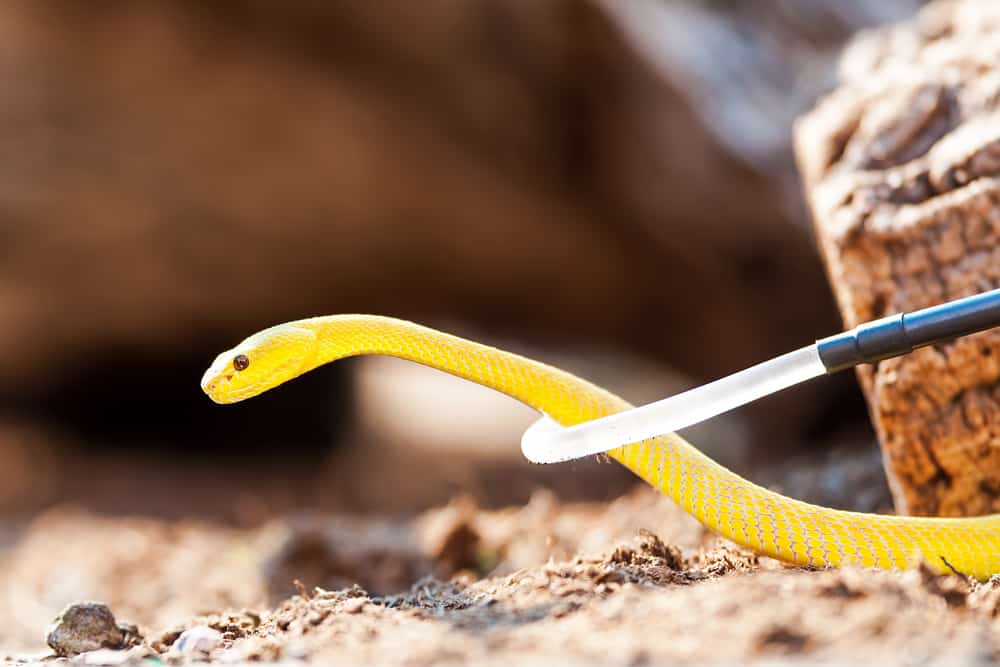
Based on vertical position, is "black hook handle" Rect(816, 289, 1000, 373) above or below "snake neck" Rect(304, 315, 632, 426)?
below

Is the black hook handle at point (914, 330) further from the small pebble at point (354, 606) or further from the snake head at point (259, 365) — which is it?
the snake head at point (259, 365)

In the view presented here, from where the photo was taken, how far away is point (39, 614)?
4.76 metres

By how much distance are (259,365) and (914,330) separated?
187 centimetres

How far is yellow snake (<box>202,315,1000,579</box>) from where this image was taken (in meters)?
2.87

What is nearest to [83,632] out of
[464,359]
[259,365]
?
[259,365]

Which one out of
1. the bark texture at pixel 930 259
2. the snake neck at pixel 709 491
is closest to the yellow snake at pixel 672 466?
the snake neck at pixel 709 491

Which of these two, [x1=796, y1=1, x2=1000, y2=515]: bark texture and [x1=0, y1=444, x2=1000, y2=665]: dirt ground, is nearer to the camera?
[x1=0, y1=444, x2=1000, y2=665]: dirt ground

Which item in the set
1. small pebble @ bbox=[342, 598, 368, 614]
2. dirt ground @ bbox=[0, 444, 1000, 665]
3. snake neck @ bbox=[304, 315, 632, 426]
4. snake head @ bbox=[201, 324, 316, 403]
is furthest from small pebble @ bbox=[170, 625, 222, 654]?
snake neck @ bbox=[304, 315, 632, 426]

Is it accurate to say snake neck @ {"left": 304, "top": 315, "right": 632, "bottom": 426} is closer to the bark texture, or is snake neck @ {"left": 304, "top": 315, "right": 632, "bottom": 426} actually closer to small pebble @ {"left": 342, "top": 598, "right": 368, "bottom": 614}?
small pebble @ {"left": 342, "top": 598, "right": 368, "bottom": 614}

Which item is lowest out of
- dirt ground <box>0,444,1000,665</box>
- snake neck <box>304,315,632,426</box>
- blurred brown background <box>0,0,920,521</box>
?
dirt ground <box>0,444,1000,665</box>

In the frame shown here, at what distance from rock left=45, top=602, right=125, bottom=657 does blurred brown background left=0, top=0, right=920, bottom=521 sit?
389 cm

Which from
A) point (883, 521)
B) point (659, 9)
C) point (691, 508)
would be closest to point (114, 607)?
point (691, 508)

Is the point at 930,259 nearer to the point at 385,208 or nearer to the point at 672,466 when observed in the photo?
the point at 672,466

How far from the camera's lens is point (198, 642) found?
263cm
